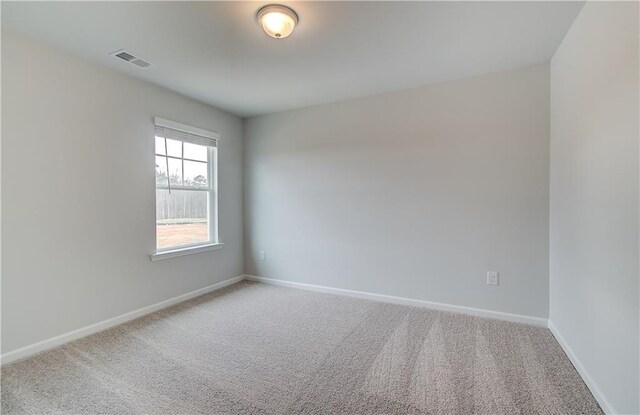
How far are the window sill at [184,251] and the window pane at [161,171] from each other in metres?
0.77

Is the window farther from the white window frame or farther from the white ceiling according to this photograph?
the white ceiling

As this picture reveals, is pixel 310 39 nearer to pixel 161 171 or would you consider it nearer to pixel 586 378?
pixel 161 171

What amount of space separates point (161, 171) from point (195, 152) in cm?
56

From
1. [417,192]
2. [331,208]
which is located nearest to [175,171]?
[331,208]

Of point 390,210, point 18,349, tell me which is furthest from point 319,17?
point 18,349

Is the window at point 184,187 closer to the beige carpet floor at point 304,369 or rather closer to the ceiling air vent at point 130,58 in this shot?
the ceiling air vent at point 130,58

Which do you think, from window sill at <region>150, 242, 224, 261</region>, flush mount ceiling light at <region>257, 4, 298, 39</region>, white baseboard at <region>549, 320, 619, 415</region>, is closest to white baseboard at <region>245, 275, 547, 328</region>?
white baseboard at <region>549, 320, 619, 415</region>

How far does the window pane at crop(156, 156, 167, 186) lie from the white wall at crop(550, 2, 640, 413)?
3742mm

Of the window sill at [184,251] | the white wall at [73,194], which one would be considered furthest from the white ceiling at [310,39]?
the window sill at [184,251]

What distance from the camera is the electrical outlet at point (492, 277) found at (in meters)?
2.87

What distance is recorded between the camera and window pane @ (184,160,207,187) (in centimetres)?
356

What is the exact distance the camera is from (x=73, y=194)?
97.3 inches

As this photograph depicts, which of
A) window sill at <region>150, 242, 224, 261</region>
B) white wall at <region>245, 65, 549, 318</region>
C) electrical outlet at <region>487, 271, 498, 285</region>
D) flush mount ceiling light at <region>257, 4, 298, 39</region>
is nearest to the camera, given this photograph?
flush mount ceiling light at <region>257, 4, 298, 39</region>

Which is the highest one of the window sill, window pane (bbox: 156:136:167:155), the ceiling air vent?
the ceiling air vent
